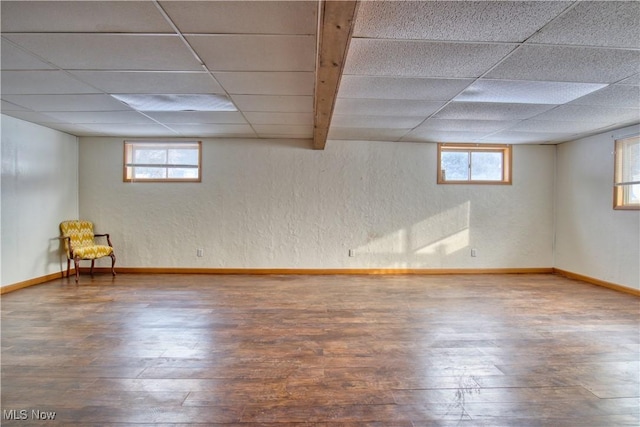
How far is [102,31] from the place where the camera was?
194cm

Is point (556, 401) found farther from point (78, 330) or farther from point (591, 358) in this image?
point (78, 330)

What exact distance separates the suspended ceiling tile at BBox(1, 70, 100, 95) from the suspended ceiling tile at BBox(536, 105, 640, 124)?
16.3 feet

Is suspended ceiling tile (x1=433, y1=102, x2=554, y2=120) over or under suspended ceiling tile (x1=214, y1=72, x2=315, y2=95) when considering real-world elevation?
over

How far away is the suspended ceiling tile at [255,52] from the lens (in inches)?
79.4

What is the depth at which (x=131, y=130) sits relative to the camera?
14.9 feet

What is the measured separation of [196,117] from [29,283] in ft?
10.8

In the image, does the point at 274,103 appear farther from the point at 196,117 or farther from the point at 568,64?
the point at 568,64

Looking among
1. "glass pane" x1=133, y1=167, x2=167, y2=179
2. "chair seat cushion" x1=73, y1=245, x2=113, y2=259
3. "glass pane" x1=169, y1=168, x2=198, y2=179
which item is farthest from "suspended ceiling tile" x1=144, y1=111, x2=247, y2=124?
"chair seat cushion" x1=73, y1=245, x2=113, y2=259

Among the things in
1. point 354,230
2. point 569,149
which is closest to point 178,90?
point 354,230

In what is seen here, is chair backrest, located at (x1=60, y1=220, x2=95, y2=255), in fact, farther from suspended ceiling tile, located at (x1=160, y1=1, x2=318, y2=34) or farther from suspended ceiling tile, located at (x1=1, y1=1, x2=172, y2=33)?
suspended ceiling tile, located at (x1=160, y1=1, x2=318, y2=34)

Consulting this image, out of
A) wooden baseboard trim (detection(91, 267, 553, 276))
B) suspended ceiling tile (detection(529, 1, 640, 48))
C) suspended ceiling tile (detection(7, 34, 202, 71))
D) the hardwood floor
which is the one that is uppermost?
suspended ceiling tile (detection(529, 1, 640, 48))

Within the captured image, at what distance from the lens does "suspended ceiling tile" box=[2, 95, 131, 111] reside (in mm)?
3151

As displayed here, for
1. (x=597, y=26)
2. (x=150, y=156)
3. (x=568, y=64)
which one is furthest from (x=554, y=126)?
(x=150, y=156)

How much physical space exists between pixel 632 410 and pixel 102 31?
12.9 ft
